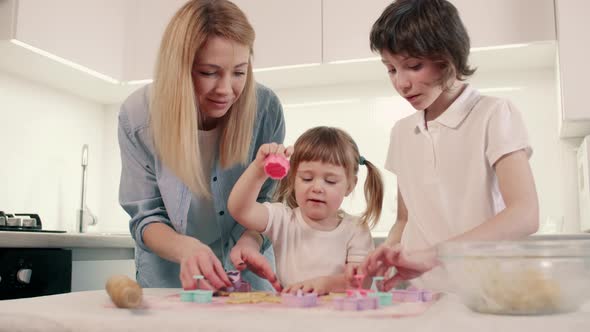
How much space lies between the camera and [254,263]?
100cm

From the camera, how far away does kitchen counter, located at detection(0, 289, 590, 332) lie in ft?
1.75

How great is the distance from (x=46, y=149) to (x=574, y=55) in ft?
6.66

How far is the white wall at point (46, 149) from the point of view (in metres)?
2.38

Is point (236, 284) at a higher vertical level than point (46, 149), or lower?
lower

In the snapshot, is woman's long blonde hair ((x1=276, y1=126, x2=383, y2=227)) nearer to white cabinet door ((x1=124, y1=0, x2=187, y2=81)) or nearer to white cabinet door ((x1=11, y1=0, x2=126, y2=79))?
white cabinet door ((x1=11, y1=0, x2=126, y2=79))

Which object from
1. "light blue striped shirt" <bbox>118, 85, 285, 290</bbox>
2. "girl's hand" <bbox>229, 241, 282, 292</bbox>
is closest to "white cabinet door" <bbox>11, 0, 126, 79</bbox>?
"light blue striped shirt" <bbox>118, 85, 285, 290</bbox>

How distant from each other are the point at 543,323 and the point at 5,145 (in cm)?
225

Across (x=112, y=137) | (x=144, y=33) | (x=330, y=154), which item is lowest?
(x=330, y=154)

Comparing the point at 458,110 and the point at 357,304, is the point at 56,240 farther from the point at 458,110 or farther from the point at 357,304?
the point at 357,304

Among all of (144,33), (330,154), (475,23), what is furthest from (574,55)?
(144,33)

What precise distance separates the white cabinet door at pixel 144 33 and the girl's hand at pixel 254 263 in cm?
165

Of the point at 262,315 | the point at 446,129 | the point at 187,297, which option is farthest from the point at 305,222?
the point at 262,315

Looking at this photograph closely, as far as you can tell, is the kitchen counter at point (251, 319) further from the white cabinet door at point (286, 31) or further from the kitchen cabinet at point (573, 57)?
the white cabinet door at point (286, 31)

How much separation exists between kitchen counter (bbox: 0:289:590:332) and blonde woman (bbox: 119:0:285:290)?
35 cm
